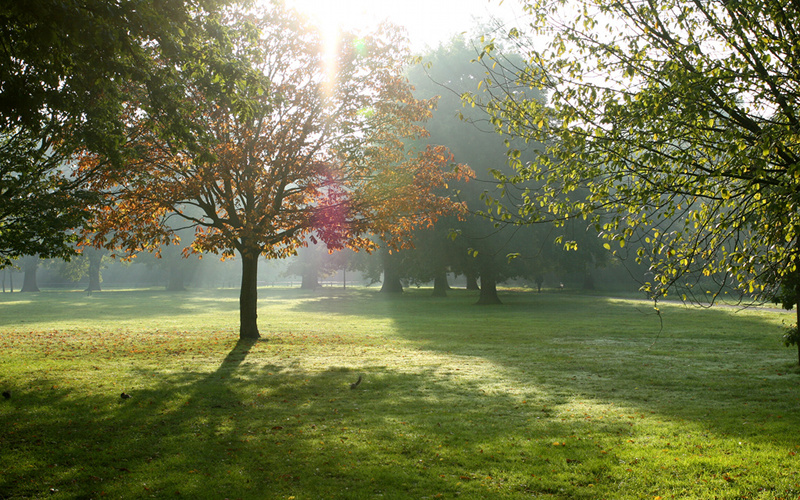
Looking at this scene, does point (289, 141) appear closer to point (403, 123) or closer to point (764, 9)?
point (403, 123)

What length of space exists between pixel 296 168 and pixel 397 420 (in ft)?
33.5

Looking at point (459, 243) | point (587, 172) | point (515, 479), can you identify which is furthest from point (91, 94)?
point (459, 243)

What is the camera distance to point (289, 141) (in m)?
17.2

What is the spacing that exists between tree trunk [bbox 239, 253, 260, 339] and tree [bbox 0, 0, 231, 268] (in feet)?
18.5

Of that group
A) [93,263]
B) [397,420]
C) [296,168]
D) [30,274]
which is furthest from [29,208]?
[30,274]

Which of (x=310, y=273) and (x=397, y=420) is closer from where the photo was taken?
(x=397, y=420)

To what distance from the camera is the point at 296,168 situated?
1673 centimetres

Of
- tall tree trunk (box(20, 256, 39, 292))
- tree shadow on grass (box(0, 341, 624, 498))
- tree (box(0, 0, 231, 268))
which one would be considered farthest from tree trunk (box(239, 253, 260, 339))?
tall tree trunk (box(20, 256, 39, 292))

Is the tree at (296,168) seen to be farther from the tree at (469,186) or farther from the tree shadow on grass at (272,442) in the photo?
the tree at (469,186)

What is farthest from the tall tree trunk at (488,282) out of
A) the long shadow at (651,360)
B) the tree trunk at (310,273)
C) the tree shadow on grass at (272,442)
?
the tree trunk at (310,273)

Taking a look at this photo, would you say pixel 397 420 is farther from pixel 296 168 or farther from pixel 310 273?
pixel 310 273

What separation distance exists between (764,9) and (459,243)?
30.6m

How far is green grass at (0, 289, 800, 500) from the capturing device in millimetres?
5809

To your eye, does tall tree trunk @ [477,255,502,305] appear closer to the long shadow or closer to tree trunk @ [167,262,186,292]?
the long shadow
